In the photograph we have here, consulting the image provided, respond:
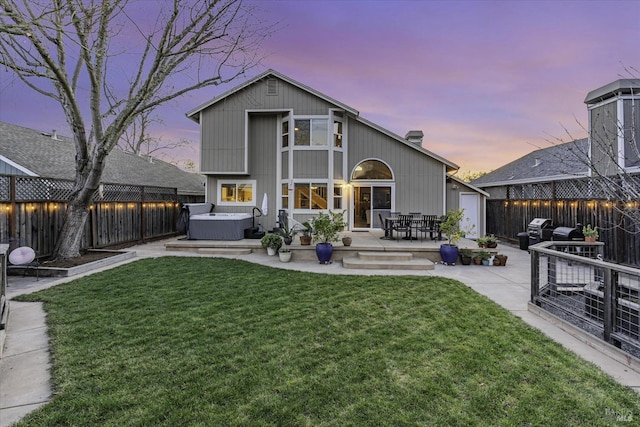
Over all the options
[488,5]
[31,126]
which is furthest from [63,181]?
[488,5]

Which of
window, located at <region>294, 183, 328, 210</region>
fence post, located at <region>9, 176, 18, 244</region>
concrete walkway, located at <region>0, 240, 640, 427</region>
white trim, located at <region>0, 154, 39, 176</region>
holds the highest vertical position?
white trim, located at <region>0, 154, 39, 176</region>

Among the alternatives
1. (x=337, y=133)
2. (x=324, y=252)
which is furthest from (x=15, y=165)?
(x=337, y=133)

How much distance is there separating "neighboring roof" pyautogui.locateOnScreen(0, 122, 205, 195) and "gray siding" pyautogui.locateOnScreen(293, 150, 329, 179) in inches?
311

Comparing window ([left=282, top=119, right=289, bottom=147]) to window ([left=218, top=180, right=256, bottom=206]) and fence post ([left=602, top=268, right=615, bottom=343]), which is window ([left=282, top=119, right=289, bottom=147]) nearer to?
window ([left=218, top=180, right=256, bottom=206])

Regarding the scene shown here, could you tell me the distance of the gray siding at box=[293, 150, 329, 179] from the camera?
40.2 feet

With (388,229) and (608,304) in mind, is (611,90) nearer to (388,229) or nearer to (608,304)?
(388,229)

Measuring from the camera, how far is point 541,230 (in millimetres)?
9672

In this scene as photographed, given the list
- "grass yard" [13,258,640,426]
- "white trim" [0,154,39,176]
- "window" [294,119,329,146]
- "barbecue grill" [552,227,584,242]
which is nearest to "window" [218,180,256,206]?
"window" [294,119,329,146]

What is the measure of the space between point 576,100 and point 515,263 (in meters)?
6.09

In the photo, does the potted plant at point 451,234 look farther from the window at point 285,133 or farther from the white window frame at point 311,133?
the window at point 285,133

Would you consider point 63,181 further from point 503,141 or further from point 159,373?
point 503,141

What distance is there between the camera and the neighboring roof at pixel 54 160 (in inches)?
434

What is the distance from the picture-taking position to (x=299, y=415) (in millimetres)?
2285

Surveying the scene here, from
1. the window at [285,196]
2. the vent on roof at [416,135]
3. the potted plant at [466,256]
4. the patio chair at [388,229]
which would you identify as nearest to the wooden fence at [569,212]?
the potted plant at [466,256]
